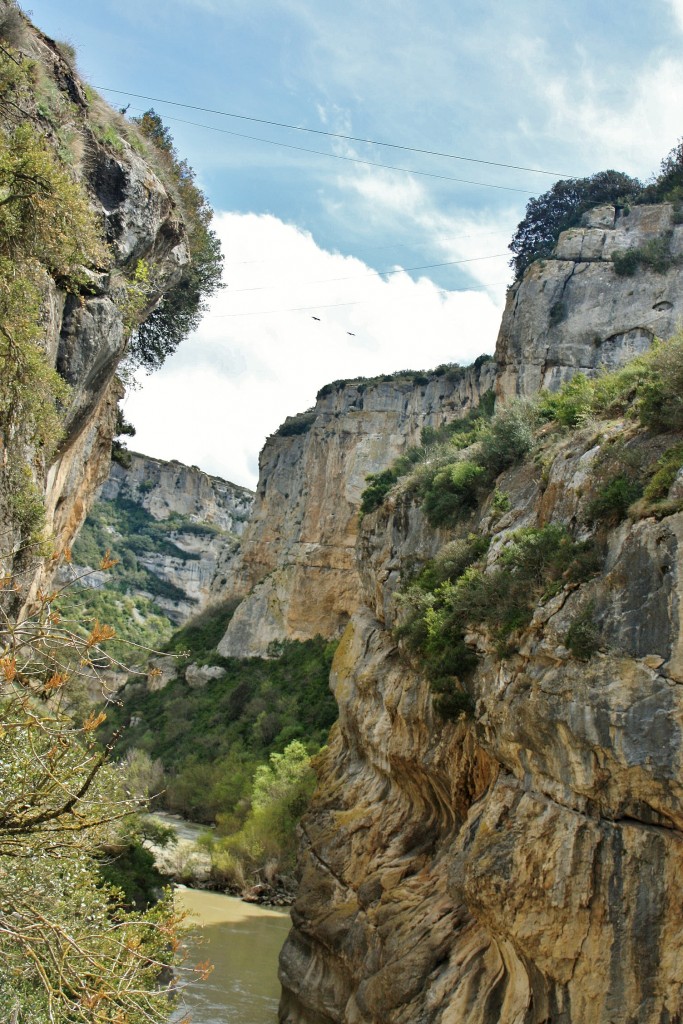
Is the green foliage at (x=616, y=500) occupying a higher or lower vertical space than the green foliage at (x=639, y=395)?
lower

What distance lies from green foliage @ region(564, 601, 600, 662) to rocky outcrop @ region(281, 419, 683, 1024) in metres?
0.11

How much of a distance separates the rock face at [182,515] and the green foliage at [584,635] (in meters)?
92.0

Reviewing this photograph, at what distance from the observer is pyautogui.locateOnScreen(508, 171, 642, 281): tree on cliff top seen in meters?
34.0

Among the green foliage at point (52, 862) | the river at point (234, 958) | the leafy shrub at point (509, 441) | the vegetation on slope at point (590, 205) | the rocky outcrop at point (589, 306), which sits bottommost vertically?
the river at point (234, 958)

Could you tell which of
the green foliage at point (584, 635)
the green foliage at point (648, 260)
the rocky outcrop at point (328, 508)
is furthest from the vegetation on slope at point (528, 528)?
the rocky outcrop at point (328, 508)

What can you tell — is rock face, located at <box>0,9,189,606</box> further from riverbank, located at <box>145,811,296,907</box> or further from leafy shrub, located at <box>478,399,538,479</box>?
riverbank, located at <box>145,811,296,907</box>

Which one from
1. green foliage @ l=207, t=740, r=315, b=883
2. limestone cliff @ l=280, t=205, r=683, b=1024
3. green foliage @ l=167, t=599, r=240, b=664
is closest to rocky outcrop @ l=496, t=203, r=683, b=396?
limestone cliff @ l=280, t=205, r=683, b=1024

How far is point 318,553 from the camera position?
173 feet

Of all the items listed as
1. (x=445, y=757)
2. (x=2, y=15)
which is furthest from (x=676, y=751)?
(x=2, y=15)

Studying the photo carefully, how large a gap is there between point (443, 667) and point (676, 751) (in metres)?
5.71

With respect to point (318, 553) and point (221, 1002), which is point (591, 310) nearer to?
point (221, 1002)

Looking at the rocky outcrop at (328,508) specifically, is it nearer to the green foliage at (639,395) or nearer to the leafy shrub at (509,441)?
the leafy shrub at (509,441)

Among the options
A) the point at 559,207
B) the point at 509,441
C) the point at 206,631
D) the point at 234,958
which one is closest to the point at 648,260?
the point at 559,207

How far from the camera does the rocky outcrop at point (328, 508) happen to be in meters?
51.7
